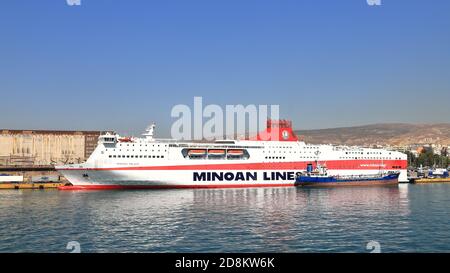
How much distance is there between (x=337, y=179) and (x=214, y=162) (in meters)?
12.6

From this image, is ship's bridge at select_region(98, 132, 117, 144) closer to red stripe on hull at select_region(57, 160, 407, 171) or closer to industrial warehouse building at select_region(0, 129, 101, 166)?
red stripe on hull at select_region(57, 160, 407, 171)

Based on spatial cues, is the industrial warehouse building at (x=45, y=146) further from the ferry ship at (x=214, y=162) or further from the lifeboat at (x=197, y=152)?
the lifeboat at (x=197, y=152)

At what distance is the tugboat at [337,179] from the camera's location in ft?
139

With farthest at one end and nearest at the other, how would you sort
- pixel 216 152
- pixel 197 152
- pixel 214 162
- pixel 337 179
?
1. pixel 337 179
2. pixel 216 152
3. pixel 197 152
4. pixel 214 162

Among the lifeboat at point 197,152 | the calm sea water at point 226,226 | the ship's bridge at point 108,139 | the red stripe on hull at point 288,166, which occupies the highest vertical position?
the ship's bridge at point 108,139

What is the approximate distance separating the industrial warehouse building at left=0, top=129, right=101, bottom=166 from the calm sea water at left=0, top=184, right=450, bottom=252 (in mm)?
74823

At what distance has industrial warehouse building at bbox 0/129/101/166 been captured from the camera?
93800 mm

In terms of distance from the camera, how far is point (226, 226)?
17391mm

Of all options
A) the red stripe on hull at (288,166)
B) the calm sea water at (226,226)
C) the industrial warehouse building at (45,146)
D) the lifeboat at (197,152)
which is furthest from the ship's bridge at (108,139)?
the industrial warehouse building at (45,146)

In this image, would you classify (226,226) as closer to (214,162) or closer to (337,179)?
(214,162)

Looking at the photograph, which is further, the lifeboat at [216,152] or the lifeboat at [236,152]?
the lifeboat at [236,152]

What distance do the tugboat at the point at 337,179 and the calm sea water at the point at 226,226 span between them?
15.5 m
